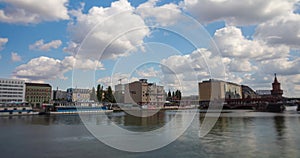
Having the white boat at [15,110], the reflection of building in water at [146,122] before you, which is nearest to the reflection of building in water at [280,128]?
the reflection of building in water at [146,122]


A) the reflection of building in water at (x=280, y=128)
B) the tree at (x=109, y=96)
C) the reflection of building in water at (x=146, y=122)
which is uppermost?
the tree at (x=109, y=96)

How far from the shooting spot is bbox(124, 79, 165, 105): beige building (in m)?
72.9

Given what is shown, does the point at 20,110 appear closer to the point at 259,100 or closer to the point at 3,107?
the point at 3,107

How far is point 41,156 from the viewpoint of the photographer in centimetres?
1086

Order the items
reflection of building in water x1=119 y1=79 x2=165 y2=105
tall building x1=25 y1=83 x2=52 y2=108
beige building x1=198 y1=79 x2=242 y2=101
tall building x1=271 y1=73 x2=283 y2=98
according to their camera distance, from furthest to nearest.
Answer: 1. beige building x1=198 y1=79 x2=242 y2=101
2. tall building x1=25 y1=83 x2=52 y2=108
3. tall building x1=271 y1=73 x2=283 y2=98
4. reflection of building in water x1=119 y1=79 x2=165 y2=105

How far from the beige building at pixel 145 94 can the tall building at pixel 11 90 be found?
35.1m

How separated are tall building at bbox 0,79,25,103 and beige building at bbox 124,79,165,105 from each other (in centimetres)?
3511

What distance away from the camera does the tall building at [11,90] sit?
76375 mm

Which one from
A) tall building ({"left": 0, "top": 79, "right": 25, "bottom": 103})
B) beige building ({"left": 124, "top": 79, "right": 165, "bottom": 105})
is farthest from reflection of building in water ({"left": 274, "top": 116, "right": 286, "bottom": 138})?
tall building ({"left": 0, "top": 79, "right": 25, "bottom": 103})

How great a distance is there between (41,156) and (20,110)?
141 ft

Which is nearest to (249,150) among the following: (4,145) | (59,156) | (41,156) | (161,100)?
(59,156)

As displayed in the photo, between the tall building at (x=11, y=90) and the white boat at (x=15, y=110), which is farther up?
the tall building at (x=11, y=90)

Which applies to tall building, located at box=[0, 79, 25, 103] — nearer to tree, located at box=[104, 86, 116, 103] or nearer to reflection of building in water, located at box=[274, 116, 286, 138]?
tree, located at box=[104, 86, 116, 103]

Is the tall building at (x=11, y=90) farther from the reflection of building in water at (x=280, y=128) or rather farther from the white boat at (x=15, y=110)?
the reflection of building in water at (x=280, y=128)
